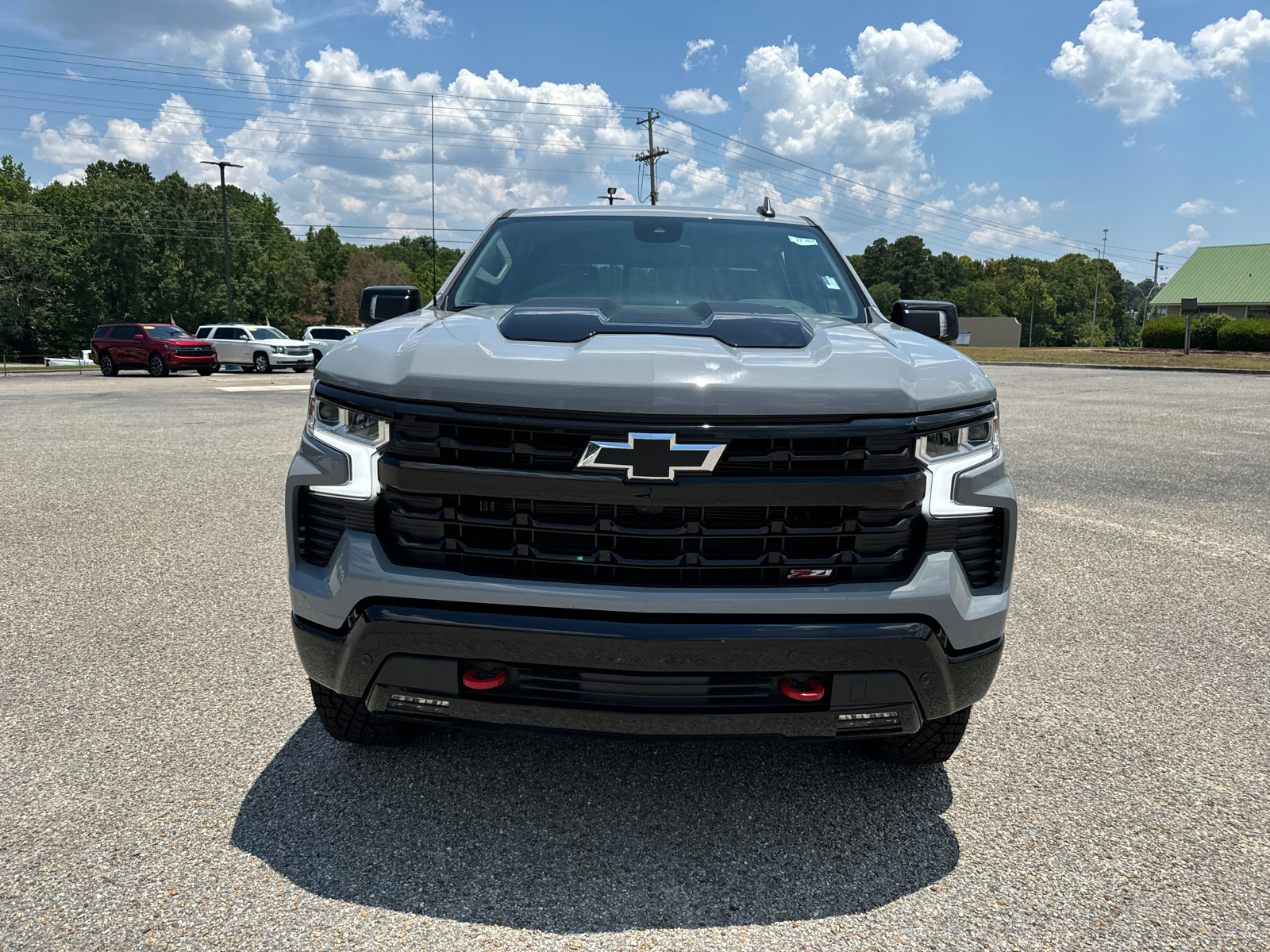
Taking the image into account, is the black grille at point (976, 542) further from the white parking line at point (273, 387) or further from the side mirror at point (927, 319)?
the white parking line at point (273, 387)

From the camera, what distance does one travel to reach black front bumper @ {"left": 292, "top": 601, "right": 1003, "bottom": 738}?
220cm

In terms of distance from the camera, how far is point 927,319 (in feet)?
11.9

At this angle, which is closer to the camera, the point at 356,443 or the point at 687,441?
the point at 687,441

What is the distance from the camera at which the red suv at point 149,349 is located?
95.0 ft

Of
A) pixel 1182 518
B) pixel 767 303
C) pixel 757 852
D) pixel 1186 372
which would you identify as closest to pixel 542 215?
pixel 767 303

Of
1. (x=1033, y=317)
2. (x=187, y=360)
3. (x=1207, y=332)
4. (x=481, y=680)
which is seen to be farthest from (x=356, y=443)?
(x=1033, y=317)

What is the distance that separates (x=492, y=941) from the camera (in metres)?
2.13

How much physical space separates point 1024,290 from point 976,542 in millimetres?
138277

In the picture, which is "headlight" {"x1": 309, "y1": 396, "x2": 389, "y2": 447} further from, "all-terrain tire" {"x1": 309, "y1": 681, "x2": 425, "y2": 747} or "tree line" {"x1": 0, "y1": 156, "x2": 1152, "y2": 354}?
"tree line" {"x1": 0, "y1": 156, "x2": 1152, "y2": 354}

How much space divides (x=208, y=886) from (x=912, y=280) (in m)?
140

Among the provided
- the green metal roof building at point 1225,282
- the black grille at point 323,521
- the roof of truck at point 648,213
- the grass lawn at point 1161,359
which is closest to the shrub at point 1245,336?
the grass lawn at point 1161,359

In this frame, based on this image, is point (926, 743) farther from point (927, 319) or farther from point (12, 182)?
point (12, 182)

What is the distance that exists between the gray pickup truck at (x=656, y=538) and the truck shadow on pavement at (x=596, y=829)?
28cm

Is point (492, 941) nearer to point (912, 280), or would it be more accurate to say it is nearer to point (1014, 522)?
point (1014, 522)
